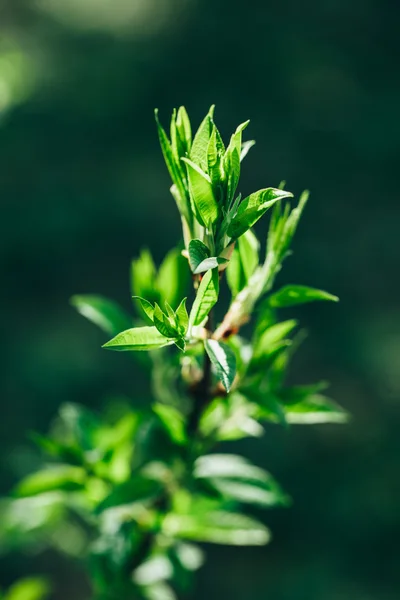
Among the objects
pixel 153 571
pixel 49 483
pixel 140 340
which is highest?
pixel 140 340

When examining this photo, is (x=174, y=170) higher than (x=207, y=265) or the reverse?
higher

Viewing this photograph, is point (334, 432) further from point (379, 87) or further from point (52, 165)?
point (379, 87)

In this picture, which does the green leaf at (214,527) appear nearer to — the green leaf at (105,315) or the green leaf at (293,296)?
the green leaf at (105,315)

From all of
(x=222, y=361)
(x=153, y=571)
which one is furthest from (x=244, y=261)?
(x=153, y=571)

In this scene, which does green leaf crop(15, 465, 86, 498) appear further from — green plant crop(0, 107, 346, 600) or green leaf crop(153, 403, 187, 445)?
green leaf crop(153, 403, 187, 445)

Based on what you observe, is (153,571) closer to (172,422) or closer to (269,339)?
(172,422)

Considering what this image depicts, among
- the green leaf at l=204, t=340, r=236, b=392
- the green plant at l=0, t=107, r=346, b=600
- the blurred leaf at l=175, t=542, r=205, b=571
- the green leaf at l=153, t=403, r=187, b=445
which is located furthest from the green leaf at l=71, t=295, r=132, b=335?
the blurred leaf at l=175, t=542, r=205, b=571

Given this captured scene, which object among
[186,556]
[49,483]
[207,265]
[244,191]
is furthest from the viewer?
[244,191]
